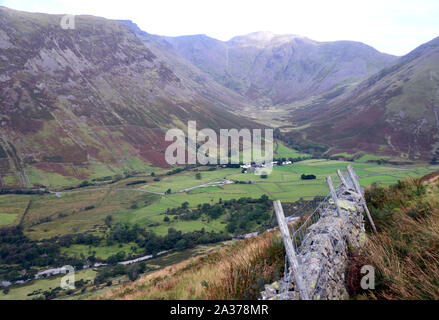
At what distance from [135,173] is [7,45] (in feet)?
352

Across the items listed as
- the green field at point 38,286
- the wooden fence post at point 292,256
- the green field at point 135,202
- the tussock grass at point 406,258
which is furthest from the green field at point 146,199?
the wooden fence post at point 292,256

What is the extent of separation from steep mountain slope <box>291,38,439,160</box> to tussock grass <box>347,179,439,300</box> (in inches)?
4565

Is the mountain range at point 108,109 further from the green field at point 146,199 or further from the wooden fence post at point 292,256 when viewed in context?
the wooden fence post at point 292,256

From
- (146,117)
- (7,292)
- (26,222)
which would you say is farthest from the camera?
(146,117)

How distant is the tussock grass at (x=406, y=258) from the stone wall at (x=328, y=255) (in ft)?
1.62

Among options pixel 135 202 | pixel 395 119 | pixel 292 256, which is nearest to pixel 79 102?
pixel 135 202

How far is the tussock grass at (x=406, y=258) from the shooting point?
483 centimetres

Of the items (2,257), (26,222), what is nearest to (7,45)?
(26,222)

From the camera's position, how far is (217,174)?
338ft

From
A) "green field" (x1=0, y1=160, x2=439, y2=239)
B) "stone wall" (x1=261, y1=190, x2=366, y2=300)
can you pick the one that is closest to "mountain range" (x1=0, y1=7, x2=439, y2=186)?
"green field" (x1=0, y1=160, x2=439, y2=239)

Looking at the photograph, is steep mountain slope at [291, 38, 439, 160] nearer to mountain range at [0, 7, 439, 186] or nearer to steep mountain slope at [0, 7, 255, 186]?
mountain range at [0, 7, 439, 186]

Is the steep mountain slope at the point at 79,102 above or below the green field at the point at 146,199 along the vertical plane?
above

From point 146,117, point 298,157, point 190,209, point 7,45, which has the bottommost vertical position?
point 190,209
